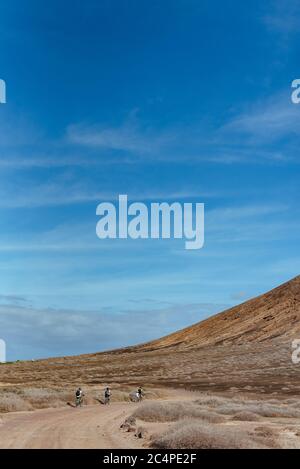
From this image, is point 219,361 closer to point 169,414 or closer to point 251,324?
point 251,324

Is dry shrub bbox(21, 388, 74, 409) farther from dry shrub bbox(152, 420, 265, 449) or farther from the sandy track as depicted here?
dry shrub bbox(152, 420, 265, 449)

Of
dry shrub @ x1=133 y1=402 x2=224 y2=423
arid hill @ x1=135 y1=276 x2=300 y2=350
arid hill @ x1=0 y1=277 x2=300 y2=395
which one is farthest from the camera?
arid hill @ x1=135 y1=276 x2=300 y2=350

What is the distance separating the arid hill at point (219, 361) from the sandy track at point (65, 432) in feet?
98.2

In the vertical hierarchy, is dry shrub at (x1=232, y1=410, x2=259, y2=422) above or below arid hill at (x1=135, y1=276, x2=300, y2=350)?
below

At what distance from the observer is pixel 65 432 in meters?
22.7

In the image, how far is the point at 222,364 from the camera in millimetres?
89625

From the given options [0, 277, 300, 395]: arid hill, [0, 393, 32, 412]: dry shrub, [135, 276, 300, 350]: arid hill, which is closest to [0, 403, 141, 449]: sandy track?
[0, 393, 32, 412]: dry shrub

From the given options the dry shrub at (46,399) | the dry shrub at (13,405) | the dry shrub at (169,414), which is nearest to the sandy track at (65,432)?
the dry shrub at (169,414)

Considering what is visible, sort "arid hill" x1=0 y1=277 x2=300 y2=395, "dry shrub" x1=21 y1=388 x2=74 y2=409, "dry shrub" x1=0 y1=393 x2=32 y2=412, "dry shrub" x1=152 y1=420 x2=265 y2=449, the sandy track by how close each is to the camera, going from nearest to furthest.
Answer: "dry shrub" x1=152 y1=420 x2=265 y2=449 → the sandy track → "dry shrub" x1=0 y1=393 x2=32 y2=412 → "dry shrub" x1=21 y1=388 x2=74 y2=409 → "arid hill" x1=0 y1=277 x2=300 y2=395

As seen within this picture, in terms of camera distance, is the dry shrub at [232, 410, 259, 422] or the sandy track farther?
the dry shrub at [232, 410, 259, 422]

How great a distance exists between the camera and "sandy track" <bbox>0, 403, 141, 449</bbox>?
19328mm

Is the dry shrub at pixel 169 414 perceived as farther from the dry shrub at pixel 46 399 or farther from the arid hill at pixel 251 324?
the arid hill at pixel 251 324

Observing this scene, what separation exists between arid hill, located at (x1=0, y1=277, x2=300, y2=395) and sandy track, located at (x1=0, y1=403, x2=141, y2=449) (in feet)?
98.2

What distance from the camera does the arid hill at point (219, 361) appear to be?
69.7 m
